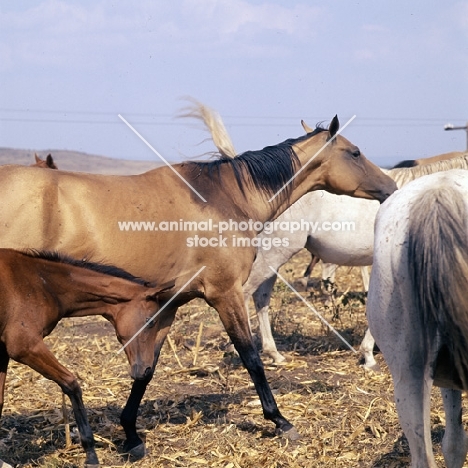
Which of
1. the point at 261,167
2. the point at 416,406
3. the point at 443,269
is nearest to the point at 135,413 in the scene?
the point at 261,167

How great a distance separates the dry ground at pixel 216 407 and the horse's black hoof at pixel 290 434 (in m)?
0.04

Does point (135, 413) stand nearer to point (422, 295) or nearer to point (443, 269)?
point (422, 295)

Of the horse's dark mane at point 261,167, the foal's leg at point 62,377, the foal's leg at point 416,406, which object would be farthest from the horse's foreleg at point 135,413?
the foal's leg at point 416,406

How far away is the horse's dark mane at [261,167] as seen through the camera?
18.6ft

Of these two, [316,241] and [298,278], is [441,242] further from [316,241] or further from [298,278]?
[298,278]

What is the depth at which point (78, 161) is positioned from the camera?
43.5 meters

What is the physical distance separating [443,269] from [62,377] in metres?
2.42

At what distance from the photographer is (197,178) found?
5.61m

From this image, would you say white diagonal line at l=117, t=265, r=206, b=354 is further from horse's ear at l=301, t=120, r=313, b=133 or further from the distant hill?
the distant hill

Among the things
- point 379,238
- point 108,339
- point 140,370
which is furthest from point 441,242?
point 108,339

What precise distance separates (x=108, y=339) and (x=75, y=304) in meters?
3.30

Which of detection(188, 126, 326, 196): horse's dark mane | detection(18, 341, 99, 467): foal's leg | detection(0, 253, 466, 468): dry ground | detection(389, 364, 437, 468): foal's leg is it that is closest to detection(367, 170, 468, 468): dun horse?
detection(389, 364, 437, 468): foal's leg

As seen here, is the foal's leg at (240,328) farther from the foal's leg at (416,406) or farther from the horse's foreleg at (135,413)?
the foal's leg at (416,406)

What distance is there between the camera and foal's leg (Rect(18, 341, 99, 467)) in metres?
4.07
